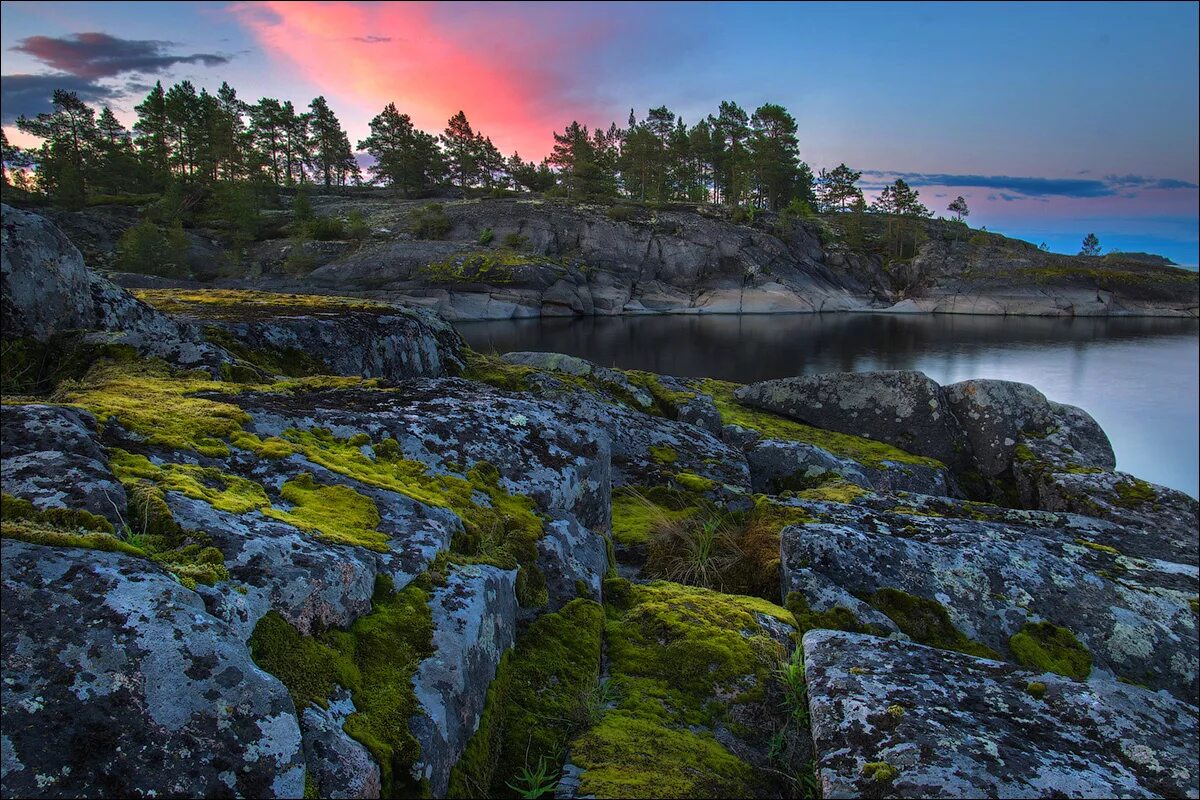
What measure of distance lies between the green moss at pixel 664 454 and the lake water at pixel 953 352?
51.1 ft

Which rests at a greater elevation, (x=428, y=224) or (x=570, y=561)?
(x=428, y=224)

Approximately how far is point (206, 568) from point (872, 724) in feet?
11.7

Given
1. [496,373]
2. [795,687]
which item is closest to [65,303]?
[496,373]

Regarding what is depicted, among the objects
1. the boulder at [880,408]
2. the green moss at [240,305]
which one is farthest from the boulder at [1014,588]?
the green moss at [240,305]

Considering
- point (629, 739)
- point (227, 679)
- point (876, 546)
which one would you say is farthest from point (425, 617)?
point (876, 546)

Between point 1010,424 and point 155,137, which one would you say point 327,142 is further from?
point 1010,424

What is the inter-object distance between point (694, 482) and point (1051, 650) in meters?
3.99

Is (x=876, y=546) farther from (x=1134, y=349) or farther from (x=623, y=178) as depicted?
(x=623, y=178)

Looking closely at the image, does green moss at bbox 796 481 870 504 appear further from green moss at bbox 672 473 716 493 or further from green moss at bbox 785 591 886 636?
green moss at bbox 785 591 886 636

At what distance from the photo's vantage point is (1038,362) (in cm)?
4350

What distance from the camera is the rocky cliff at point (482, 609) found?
2324 millimetres

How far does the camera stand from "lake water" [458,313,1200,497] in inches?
1112

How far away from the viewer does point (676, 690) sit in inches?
157

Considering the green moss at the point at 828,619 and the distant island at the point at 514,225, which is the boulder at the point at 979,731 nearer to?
the green moss at the point at 828,619
